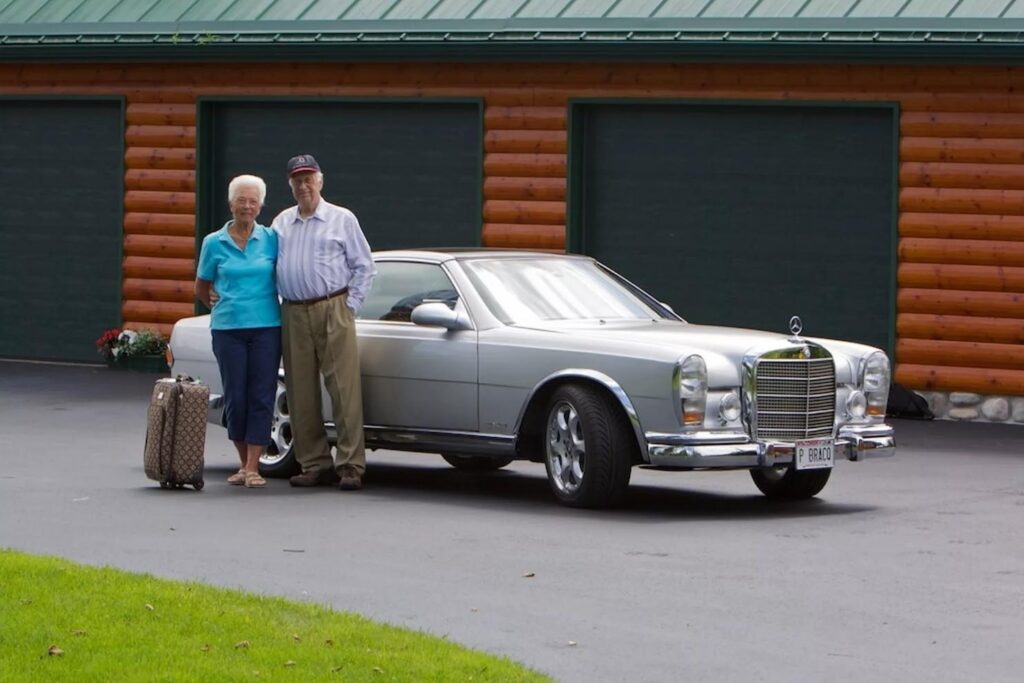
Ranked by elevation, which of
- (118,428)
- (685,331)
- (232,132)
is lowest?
(118,428)

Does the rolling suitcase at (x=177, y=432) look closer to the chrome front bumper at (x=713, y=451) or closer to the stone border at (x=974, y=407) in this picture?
the chrome front bumper at (x=713, y=451)

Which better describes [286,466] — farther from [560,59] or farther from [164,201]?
[164,201]

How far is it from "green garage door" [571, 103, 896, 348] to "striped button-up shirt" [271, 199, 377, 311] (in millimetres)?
7299

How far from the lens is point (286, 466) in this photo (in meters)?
14.0

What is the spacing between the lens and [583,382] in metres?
12.4

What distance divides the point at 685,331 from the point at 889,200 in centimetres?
712

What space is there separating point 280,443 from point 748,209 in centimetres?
731

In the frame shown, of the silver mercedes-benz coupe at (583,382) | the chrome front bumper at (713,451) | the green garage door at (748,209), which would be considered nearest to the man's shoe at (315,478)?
the silver mercedes-benz coupe at (583,382)

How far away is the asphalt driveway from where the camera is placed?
8.24 metres

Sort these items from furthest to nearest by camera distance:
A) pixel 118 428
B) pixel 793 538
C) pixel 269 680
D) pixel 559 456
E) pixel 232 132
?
1. pixel 232 132
2. pixel 118 428
3. pixel 559 456
4. pixel 793 538
5. pixel 269 680

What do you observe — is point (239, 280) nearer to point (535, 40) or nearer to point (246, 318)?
point (246, 318)

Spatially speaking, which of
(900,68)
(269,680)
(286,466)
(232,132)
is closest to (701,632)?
(269,680)

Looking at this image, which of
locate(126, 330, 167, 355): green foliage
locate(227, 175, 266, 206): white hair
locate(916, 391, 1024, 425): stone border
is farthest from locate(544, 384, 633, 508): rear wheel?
locate(126, 330, 167, 355): green foliage

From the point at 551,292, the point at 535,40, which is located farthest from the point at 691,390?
the point at 535,40
